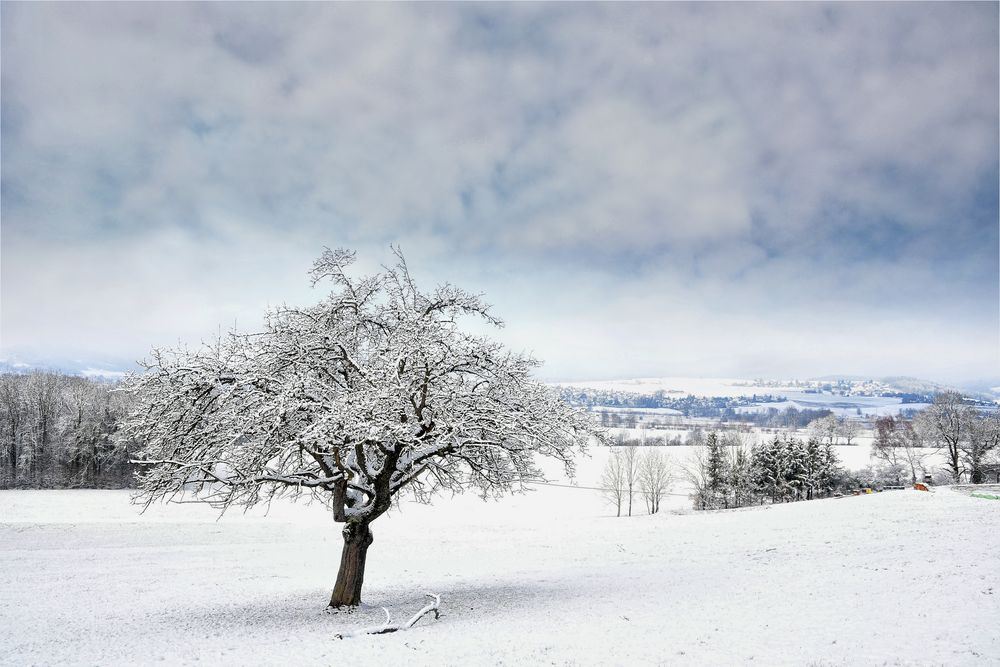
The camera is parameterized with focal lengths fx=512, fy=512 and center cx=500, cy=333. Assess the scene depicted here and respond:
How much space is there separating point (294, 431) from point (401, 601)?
6.69m

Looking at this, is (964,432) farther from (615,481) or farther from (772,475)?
(615,481)

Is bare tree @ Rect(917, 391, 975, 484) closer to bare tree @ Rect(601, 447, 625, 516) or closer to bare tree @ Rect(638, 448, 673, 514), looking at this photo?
bare tree @ Rect(638, 448, 673, 514)

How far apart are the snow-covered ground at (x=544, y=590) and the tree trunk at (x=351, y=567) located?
30.1 inches

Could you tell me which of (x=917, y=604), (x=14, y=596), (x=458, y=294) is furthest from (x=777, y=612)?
(x=14, y=596)

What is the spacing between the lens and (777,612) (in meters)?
12.4

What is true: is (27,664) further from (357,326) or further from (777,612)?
(777,612)

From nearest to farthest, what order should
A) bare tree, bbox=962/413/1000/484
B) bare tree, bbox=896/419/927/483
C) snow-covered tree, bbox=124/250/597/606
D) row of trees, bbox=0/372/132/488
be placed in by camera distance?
snow-covered tree, bbox=124/250/597/606, row of trees, bbox=0/372/132/488, bare tree, bbox=962/413/1000/484, bare tree, bbox=896/419/927/483

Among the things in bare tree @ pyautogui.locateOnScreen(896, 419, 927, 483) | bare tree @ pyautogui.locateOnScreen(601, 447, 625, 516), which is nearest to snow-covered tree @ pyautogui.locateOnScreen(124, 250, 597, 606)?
bare tree @ pyautogui.locateOnScreen(601, 447, 625, 516)

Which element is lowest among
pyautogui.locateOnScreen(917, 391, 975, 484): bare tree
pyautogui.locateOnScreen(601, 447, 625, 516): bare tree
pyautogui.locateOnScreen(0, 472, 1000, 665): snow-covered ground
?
pyautogui.locateOnScreen(601, 447, 625, 516): bare tree

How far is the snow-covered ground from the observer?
10.0m

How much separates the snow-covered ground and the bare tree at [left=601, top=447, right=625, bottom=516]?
79.5ft

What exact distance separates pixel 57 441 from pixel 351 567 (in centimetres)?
6366

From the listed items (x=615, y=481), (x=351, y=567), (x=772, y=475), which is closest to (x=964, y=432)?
(x=772, y=475)

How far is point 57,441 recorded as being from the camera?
5781 centimetres
